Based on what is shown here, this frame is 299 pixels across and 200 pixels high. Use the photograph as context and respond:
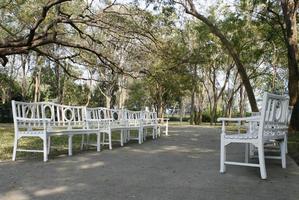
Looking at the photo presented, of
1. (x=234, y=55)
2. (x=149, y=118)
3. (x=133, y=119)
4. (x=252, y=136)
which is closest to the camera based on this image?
(x=252, y=136)

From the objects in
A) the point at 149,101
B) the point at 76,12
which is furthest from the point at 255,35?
the point at 149,101

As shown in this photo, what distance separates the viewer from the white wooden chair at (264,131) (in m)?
5.38

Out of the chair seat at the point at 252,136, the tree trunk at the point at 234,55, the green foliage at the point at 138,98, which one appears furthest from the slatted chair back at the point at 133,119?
the green foliage at the point at 138,98

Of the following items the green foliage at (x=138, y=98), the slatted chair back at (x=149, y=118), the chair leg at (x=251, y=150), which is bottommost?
the chair leg at (x=251, y=150)

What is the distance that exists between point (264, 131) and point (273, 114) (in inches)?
16.5

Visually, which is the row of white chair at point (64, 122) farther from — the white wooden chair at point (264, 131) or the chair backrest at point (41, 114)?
the white wooden chair at point (264, 131)

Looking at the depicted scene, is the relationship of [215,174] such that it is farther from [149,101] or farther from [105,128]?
[149,101]

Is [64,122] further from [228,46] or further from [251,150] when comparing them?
[228,46]

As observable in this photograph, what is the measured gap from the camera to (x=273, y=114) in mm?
5996

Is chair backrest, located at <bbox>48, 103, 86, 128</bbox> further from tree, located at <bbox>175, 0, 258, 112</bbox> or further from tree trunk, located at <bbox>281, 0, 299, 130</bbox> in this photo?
tree trunk, located at <bbox>281, 0, 299, 130</bbox>

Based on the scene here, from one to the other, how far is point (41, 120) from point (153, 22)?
7.91m

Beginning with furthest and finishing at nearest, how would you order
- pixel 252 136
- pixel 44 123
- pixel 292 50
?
pixel 292 50
pixel 44 123
pixel 252 136

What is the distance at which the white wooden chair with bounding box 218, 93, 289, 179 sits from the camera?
5.38 metres

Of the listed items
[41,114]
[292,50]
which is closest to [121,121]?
[41,114]
